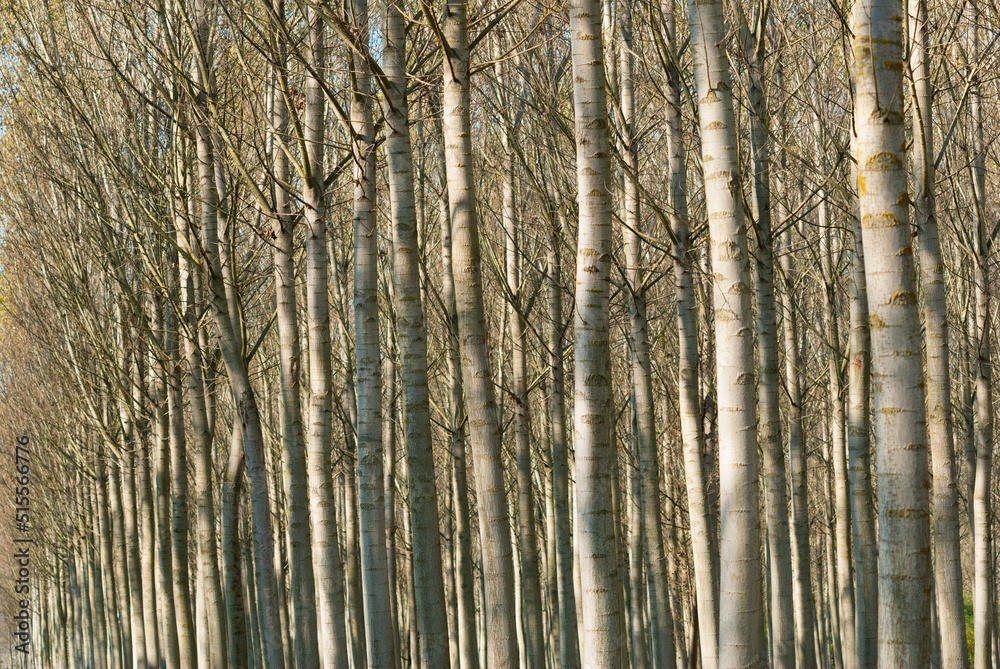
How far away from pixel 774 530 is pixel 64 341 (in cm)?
1288

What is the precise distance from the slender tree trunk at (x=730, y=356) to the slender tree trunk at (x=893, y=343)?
0.90 meters

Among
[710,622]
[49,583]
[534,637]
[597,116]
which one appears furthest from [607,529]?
[49,583]

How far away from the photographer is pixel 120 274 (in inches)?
393

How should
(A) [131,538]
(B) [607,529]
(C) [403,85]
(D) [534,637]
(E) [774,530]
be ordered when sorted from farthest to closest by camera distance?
(A) [131,538] → (D) [534,637] → (E) [774,530] → (C) [403,85] → (B) [607,529]

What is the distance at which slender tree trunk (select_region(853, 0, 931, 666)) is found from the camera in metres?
3.56

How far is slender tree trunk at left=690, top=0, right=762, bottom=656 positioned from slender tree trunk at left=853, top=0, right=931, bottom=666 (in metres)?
0.90

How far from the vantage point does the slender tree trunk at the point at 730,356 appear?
14.6ft

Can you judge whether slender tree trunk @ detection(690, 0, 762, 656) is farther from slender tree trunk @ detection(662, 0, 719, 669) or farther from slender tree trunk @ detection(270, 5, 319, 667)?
slender tree trunk @ detection(270, 5, 319, 667)

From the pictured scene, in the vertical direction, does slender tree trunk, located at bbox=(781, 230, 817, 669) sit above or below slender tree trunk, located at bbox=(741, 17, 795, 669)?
below

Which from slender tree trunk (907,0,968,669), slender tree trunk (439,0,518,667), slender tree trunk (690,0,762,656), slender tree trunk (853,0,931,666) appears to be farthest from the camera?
slender tree trunk (907,0,968,669)

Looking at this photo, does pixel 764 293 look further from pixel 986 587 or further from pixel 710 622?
pixel 986 587

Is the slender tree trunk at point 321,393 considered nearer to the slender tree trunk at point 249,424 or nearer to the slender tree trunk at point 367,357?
the slender tree trunk at point 367,357

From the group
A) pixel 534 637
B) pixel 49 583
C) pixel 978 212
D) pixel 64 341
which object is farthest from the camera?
pixel 49 583

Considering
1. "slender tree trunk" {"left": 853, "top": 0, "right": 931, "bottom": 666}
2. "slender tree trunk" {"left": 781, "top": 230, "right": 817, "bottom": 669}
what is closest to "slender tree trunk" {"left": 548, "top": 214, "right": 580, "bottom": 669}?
"slender tree trunk" {"left": 781, "top": 230, "right": 817, "bottom": 669}
